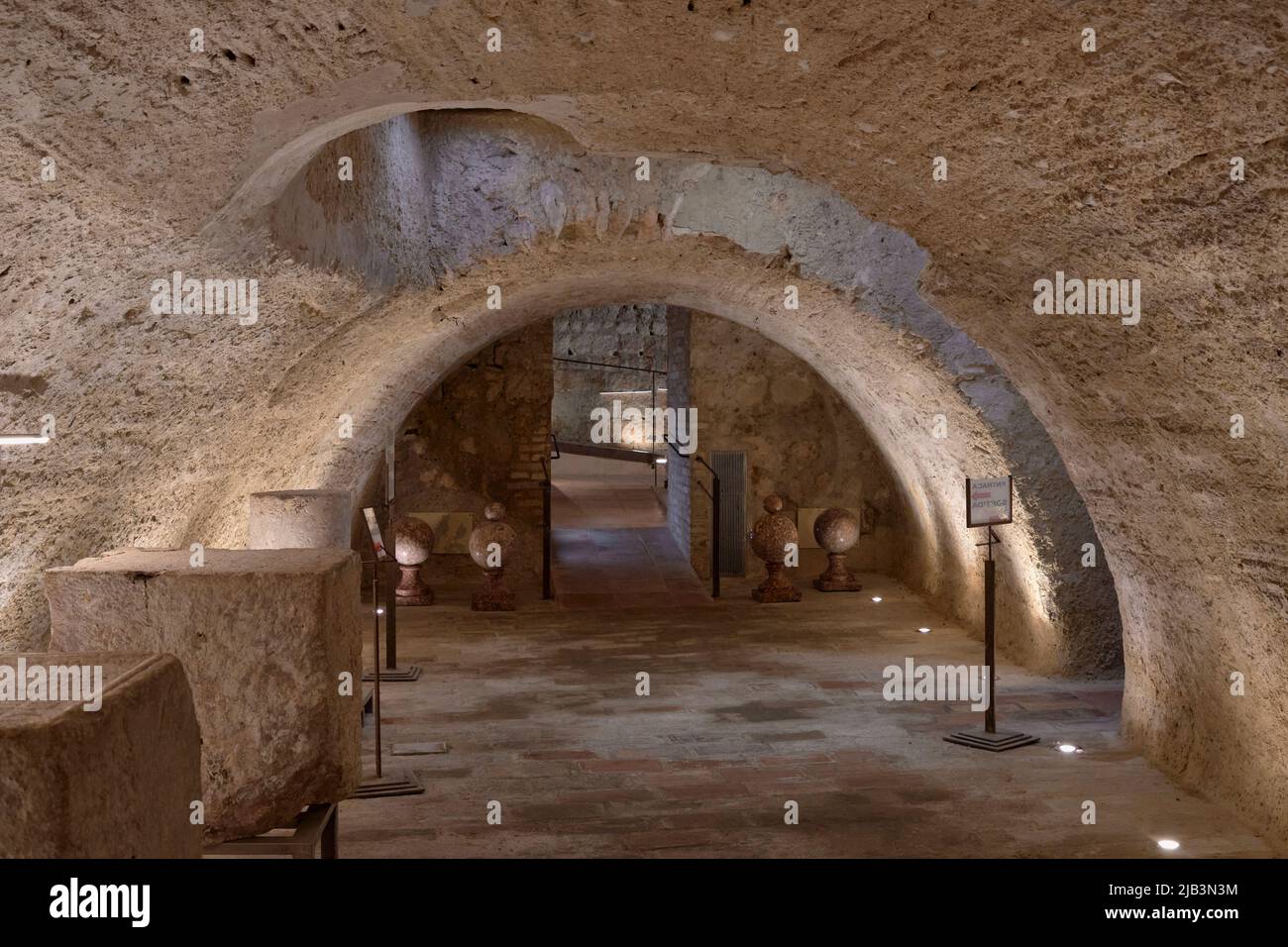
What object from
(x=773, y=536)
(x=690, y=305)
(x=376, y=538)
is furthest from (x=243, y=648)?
(x=773, y=536)

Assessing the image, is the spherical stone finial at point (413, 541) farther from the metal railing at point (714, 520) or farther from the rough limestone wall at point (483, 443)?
the metal railing at point (714, 520)

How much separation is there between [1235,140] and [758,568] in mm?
8670

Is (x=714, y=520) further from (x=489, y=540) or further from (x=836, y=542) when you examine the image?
(x=489, y=540)

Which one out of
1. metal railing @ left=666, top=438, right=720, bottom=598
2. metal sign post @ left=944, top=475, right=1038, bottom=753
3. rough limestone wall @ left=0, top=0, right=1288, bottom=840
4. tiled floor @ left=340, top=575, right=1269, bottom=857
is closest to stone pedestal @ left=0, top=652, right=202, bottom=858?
rough limestone wall @ left=0, top=0, right=1288, bottom=840

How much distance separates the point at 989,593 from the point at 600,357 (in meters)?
13.6

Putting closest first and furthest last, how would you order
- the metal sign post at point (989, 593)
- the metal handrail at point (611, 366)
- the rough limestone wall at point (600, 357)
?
the metal sign post at point (989, 593) → the metal handrail at point (611, 366) → the rough limestone wall at point (600, 357)

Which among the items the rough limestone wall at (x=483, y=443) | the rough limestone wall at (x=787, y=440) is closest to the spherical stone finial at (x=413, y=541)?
the rough limestone wall at (x=483, y=443)

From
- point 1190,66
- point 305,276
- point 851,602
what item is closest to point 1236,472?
point 1190,66

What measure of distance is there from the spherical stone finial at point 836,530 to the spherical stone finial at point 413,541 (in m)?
3.42

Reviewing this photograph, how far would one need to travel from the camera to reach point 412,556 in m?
9.88

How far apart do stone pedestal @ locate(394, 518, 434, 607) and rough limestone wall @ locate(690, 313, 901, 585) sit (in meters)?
2.54

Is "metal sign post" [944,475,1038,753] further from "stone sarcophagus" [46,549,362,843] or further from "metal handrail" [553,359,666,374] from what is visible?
"metal handrail" [553,359,666,374]

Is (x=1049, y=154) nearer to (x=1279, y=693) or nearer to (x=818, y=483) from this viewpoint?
(x=1279, y=693)

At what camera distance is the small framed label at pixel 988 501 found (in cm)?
606
